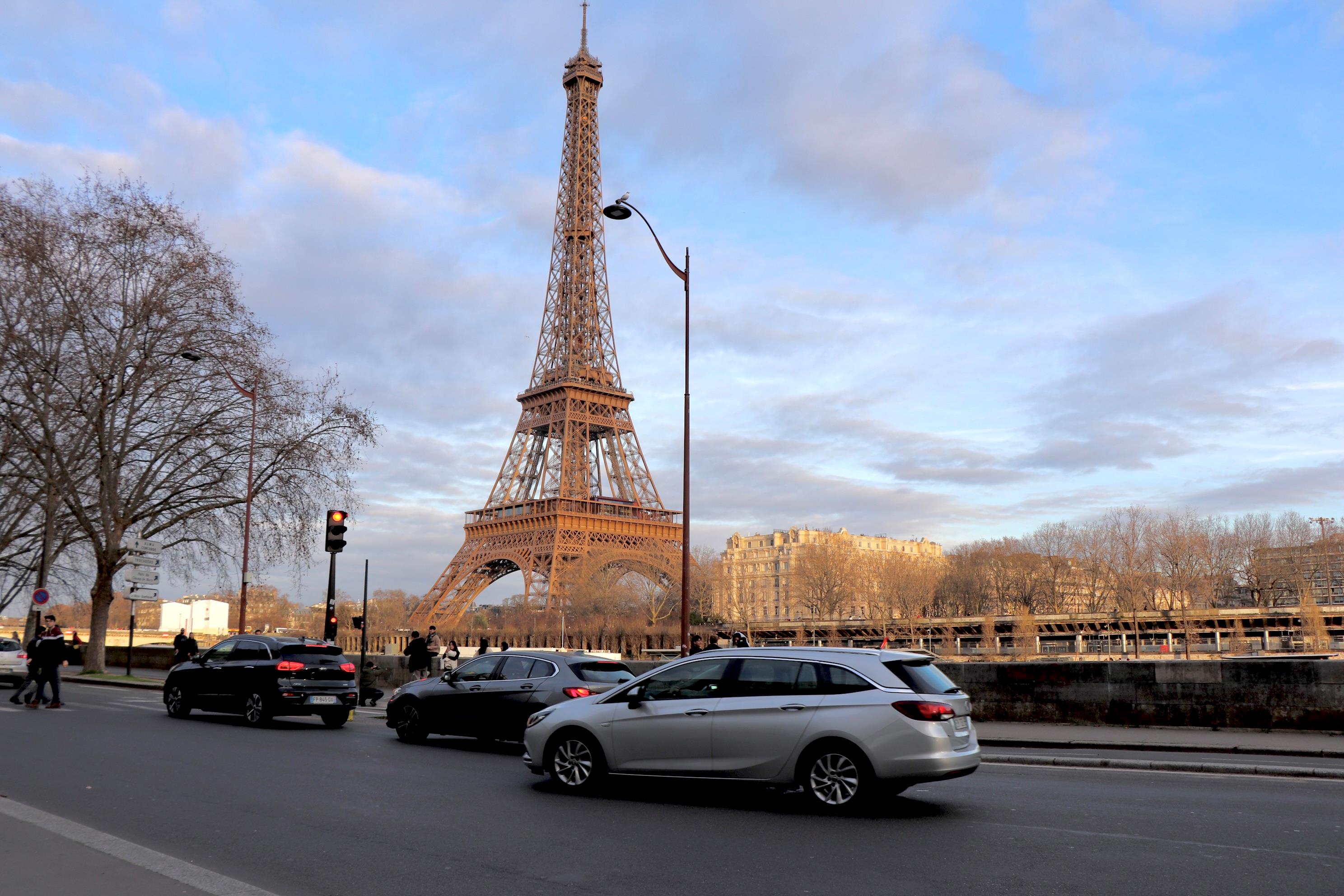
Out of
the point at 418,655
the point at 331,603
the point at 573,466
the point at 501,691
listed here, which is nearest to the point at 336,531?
the point at 331,603

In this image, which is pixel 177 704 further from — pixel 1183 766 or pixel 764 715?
pixel 1183 766

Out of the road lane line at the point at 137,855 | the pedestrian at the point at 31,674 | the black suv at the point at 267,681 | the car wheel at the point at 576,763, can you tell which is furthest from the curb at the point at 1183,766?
the pedestrian at the point at 31,674

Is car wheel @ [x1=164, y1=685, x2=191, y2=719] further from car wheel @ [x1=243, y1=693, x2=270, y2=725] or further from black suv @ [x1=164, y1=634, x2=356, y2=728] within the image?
car wheel @ [x1=243, y1=693, x2=270, y2=725]

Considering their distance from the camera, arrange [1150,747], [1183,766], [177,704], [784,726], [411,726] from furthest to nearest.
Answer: [177,704]
[411,726]
[1150,747]
[1183,766]
[784,726]

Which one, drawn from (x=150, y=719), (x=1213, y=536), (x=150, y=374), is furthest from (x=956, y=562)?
(x=150, y=719)

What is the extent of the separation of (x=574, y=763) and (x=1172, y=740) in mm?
10027

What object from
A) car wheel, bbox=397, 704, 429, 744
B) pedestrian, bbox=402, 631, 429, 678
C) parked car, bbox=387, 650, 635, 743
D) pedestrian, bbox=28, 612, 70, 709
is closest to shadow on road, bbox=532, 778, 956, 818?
parked car, bbox=387, 650, 635, 743

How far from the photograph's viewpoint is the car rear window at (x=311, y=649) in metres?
18.7

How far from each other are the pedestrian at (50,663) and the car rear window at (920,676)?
1776 cm

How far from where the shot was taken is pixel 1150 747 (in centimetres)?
1502

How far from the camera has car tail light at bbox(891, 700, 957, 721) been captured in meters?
8.98

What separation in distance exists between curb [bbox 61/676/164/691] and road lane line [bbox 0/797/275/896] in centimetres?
2426

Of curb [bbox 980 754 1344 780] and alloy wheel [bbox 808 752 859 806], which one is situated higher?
alloy wheel [bbox 808 752 859 806]

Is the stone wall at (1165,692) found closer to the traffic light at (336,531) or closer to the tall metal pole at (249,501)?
the traffic light at (336,531)
